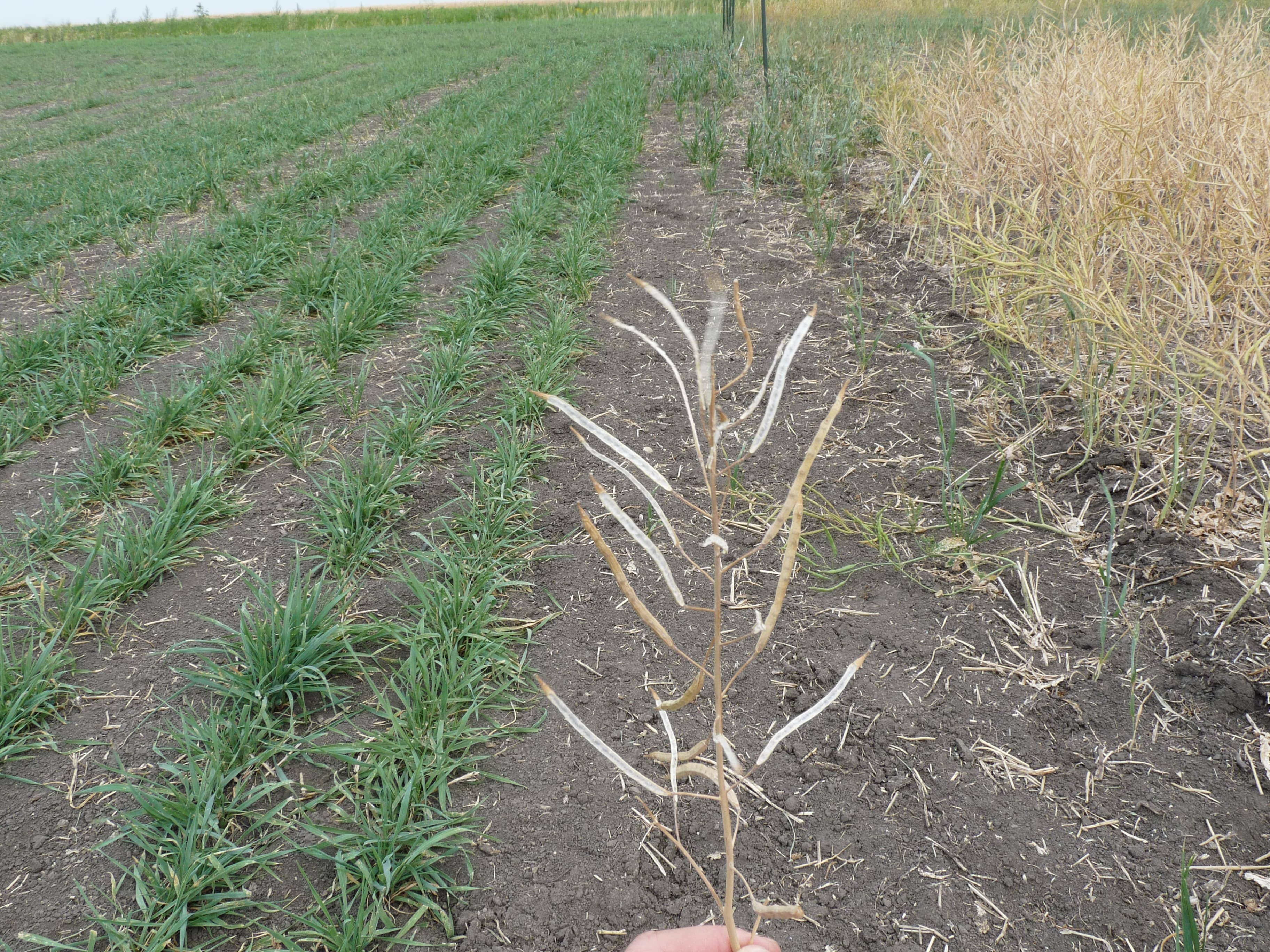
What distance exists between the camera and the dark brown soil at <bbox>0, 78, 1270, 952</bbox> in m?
1.31

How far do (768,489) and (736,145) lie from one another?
5369mm

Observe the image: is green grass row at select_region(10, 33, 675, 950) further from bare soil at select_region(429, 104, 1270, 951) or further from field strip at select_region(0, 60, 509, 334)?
field strip at select_region(0, 60, 509, 334)

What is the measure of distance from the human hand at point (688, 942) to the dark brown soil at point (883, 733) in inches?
22.3

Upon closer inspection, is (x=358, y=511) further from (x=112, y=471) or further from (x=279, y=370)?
(x=279, y=370)

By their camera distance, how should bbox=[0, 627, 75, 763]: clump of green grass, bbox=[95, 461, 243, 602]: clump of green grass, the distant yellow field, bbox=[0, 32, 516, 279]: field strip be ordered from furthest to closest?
bbox=[0, 32, 516, 279]: field strip
the distant yellow field
bbox=[95, 461, 243, 602]: clump of green grass
bbox=[0, 627, 75, 763]: clump of green grass

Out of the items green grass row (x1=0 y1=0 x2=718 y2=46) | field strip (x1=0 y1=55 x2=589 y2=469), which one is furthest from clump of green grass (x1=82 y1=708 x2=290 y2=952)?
green grass row (x1=0 y1=0 x2=718 y2=46)

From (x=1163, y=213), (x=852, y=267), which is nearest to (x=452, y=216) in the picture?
(x=852, y=267)

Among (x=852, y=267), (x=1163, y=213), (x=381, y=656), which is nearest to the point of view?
(x=381, y=656)

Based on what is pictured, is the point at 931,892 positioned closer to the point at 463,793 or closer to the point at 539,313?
the point at 463,793

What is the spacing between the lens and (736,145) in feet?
22.2

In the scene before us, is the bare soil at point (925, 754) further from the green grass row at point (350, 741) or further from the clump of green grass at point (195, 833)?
the clump of green grass at point (195, 833)

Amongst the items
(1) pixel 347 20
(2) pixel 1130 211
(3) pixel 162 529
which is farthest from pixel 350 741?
(1) pixel 347 20

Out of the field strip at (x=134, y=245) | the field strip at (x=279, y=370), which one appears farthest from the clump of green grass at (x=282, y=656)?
the field strip at (x=134, y=245)

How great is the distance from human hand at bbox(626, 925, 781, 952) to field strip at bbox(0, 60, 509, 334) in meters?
3.98
